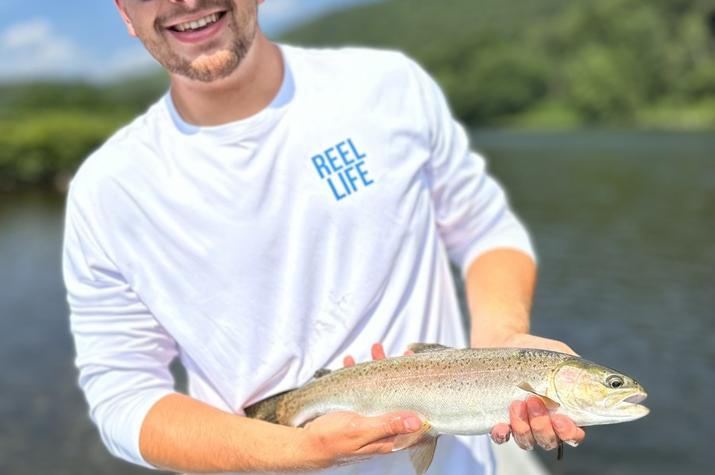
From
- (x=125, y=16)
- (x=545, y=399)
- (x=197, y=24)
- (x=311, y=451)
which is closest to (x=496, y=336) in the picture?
(x=545, y=399)

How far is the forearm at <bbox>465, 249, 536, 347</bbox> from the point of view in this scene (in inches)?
114

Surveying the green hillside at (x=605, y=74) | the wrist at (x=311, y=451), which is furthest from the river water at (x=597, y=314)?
the green hillside at (x=605, y=74)

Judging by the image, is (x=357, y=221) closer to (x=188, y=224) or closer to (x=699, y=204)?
(x=188, y=224)

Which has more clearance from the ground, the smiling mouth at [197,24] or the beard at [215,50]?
the smiling mouth at [197,24]

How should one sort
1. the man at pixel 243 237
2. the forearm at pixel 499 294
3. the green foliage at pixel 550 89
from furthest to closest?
1. the green foliage at pixel 550 89
2. the forearm at pixel 499 294
3. the man at pixel 243 237

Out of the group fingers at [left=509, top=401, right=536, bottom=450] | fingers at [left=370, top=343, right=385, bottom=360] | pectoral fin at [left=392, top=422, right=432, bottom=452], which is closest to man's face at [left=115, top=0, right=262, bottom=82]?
fingers at [left=370, top=343, right=385, bottom=360]

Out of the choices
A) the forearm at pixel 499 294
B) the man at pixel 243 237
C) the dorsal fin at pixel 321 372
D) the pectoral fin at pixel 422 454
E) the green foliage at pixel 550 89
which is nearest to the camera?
the pectoral fin at pixel 422 454

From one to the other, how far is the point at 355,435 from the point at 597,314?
21.4m

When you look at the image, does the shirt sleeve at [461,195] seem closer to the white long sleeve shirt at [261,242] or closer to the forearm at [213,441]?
the white long sleeve shirt at [261,242]

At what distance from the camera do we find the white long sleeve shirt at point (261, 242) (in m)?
2.69

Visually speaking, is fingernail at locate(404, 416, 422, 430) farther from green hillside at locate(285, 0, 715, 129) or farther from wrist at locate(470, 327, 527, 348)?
green hillside at locate(285, 0, 715, 129)

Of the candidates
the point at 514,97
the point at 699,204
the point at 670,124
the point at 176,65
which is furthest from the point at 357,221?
the point at 514,97

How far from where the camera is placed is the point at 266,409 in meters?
2.85

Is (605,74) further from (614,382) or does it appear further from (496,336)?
(614,382)
